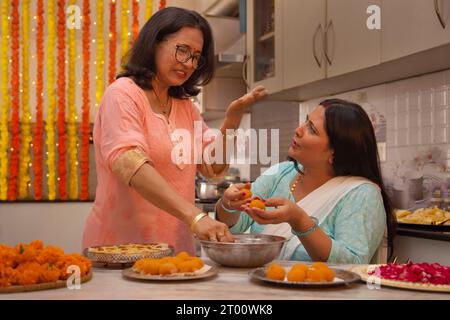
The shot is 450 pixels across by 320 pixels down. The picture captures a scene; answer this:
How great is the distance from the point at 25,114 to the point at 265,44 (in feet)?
7.07

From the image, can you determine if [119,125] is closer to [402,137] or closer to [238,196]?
[238,196]

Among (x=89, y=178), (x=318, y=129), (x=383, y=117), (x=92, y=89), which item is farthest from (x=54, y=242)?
(x=318, y=129)

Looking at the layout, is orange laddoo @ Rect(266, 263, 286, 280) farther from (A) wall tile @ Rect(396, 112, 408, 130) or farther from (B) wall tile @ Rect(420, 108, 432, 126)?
(A) wall tile @ Rect(396, 112, 408, 130)

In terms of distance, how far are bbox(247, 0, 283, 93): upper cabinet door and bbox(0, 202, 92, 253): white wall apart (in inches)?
78.6

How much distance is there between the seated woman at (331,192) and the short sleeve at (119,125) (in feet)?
1.14

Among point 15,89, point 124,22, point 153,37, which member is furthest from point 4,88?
point 153,37

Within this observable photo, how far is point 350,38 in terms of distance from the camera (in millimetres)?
2877

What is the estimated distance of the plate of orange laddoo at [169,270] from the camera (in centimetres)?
130

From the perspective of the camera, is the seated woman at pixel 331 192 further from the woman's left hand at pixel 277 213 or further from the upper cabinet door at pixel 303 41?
the upper cabinet door at pixel 303 41

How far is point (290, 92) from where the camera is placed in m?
3.71

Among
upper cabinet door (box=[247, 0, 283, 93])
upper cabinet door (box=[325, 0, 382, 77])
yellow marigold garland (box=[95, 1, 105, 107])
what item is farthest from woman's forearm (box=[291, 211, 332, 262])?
yellow marigold garland (box=[95, 1, 105, 107])

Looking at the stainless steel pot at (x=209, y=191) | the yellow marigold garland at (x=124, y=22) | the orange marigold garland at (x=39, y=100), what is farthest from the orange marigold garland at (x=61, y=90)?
the stainless steel pot at (x=209, y=191)

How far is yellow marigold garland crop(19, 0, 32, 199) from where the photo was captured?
475 centimetres

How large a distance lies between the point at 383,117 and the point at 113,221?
186 centimetres
